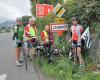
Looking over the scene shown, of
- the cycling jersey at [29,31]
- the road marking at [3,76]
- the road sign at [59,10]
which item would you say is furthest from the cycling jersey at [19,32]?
the road marking at [3,76]

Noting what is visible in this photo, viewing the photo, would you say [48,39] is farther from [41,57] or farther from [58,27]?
[41,57]

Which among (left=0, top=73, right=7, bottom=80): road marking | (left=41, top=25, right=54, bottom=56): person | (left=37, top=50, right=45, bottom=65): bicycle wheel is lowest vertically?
(left=0, top=73, right=7, bottom=80): road marking

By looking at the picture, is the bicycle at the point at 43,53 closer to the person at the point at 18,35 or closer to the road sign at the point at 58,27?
the road sign at the point at 58,27

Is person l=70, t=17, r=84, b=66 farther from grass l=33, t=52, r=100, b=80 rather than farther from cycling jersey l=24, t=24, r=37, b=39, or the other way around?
cycling jersey l=24, t=24, r=37, b=39

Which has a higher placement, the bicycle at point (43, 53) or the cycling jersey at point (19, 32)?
the cycling jersey at point (19, 32)

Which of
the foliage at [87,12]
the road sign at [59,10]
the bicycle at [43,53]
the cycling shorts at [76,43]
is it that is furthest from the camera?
the road sign at [59,10]

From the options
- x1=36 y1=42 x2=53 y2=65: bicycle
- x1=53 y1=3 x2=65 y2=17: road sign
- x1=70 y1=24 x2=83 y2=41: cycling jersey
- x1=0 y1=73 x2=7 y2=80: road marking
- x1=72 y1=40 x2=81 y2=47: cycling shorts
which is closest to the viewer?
x1=0 y1=73 x2=7 y2=80: road marking

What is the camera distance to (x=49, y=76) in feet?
40.6

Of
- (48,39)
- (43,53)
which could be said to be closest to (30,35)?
(48,39)

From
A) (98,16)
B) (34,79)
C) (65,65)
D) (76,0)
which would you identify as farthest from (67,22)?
(34,79)

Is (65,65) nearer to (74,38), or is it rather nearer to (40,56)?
(74,38)

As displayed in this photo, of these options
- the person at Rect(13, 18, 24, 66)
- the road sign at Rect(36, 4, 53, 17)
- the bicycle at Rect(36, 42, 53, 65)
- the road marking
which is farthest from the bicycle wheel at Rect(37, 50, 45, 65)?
the road sign at Rect(36, 4, 53, 17)

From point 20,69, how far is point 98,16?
12.5 ft

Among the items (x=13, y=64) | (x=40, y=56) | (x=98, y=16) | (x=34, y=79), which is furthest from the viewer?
(x=13, y=64)
